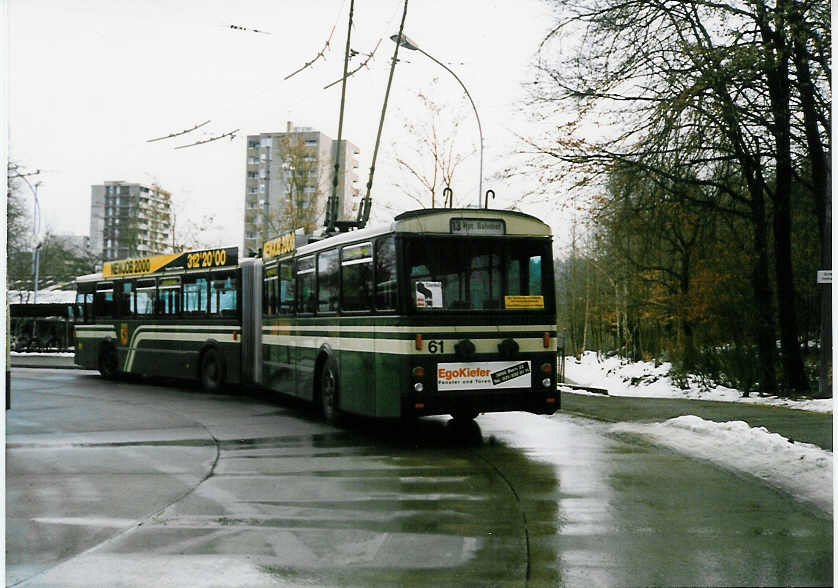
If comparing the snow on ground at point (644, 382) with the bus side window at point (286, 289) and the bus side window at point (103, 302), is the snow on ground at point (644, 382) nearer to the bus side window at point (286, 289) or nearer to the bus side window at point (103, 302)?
the bus side window at point (286, 289)

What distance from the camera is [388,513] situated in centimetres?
689

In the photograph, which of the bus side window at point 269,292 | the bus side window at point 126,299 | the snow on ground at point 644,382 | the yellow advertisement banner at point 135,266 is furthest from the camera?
the bus side window at point 126,299

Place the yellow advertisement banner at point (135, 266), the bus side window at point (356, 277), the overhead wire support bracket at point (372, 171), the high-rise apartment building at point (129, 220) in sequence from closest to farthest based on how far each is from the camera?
the bus side window at point (356, 277)
the overhead wire support bracket at point (372, 171)
the high-rise apartment building at point (129, 220)
the yellow advertisement banner at point (135, 266)

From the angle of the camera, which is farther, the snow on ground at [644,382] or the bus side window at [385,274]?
the snow on ground at [644,382]

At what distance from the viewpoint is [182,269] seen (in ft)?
58.9

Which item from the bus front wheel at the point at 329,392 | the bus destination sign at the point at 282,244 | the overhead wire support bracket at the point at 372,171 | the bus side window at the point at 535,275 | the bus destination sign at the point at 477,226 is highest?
the overhead wire support bracket at the point at 372,171

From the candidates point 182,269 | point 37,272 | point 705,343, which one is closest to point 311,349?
point 37,272

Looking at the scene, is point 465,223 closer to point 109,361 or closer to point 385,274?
point 385,274

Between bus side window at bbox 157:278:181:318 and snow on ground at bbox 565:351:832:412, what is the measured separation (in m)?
8.79

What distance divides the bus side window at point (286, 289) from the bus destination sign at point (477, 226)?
4.02m

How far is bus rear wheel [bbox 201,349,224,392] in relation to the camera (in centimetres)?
1664

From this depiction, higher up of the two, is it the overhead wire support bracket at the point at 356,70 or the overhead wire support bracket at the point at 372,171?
the overhead wire support bracket at the point at 356,70

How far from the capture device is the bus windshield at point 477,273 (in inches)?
387

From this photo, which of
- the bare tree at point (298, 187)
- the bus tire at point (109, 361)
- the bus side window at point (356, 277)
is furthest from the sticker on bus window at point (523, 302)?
the bus tire at point (109, 361)
